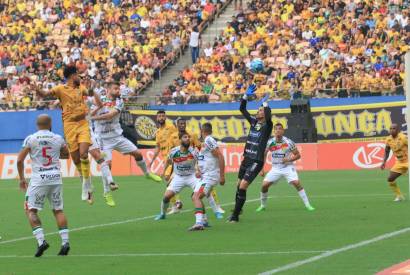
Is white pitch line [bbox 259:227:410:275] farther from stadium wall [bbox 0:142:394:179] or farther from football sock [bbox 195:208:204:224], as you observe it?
stadium wall [bbox 0:142:394:179]

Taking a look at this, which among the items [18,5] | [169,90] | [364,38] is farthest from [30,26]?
[364,38]

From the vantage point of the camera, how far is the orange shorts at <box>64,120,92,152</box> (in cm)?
2177

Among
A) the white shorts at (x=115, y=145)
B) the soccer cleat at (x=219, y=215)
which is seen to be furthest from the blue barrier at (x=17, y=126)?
the soccer cleat at (x=219, y=215)

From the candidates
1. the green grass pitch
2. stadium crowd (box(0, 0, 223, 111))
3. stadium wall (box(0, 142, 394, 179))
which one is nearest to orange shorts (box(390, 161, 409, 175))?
the green grass pitch

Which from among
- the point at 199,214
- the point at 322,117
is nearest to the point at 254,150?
the point at 199,214

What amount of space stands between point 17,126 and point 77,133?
24535 mm

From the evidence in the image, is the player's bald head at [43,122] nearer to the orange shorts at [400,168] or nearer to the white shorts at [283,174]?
the white shorts at [283,174]

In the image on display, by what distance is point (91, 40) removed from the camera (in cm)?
5116

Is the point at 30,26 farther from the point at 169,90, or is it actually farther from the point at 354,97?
the point at 354,97

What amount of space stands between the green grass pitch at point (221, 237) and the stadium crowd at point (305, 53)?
1156 cm

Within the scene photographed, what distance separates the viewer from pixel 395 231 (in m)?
18.3

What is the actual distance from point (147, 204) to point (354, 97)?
1551 centimetres

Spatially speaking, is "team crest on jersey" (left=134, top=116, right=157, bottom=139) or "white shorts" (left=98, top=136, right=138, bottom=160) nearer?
"white shorts" (left=98, top=136, right=138, bottom=160)

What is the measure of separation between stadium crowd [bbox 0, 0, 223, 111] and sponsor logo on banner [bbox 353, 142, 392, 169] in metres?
10.3
